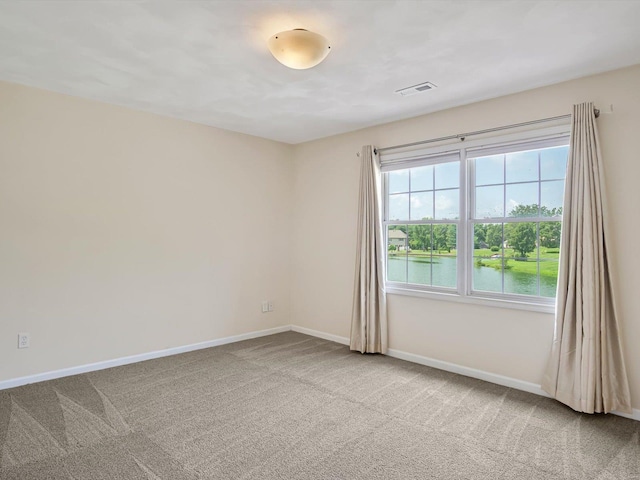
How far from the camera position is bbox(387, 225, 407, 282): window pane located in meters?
4.40

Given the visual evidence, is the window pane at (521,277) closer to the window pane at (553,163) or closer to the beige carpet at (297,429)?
the window pane at (553,163)

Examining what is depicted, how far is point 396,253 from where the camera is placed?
4.49 metres

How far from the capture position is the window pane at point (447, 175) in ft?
12.9

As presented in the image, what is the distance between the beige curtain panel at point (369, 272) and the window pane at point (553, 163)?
1669mm

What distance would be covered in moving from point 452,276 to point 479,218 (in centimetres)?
65

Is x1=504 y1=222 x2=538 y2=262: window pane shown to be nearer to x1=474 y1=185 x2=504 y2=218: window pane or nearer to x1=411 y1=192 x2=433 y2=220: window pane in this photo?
x1=474 y1=185 x2=504 y2=218: window pane

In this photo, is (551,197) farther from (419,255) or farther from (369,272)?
(369,272)

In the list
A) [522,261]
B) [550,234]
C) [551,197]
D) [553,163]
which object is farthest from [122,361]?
[553,163]

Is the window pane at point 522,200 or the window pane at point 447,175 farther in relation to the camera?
the window pane at point 447,175


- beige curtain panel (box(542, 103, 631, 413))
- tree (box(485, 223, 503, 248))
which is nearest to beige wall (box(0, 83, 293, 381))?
tree (box(485, 223, 503, 248))

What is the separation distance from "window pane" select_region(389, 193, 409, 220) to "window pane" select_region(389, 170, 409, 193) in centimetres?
7

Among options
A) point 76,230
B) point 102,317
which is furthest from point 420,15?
point 102,317

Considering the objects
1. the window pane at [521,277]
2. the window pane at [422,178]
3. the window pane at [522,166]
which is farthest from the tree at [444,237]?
the window pane at [522,166]

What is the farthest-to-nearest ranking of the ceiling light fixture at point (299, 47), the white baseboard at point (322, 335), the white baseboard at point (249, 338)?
the white baseboard at point (322, 335) → the white baseboard at point (249, 338) → the ceiling light fixture at point (299, 47)
